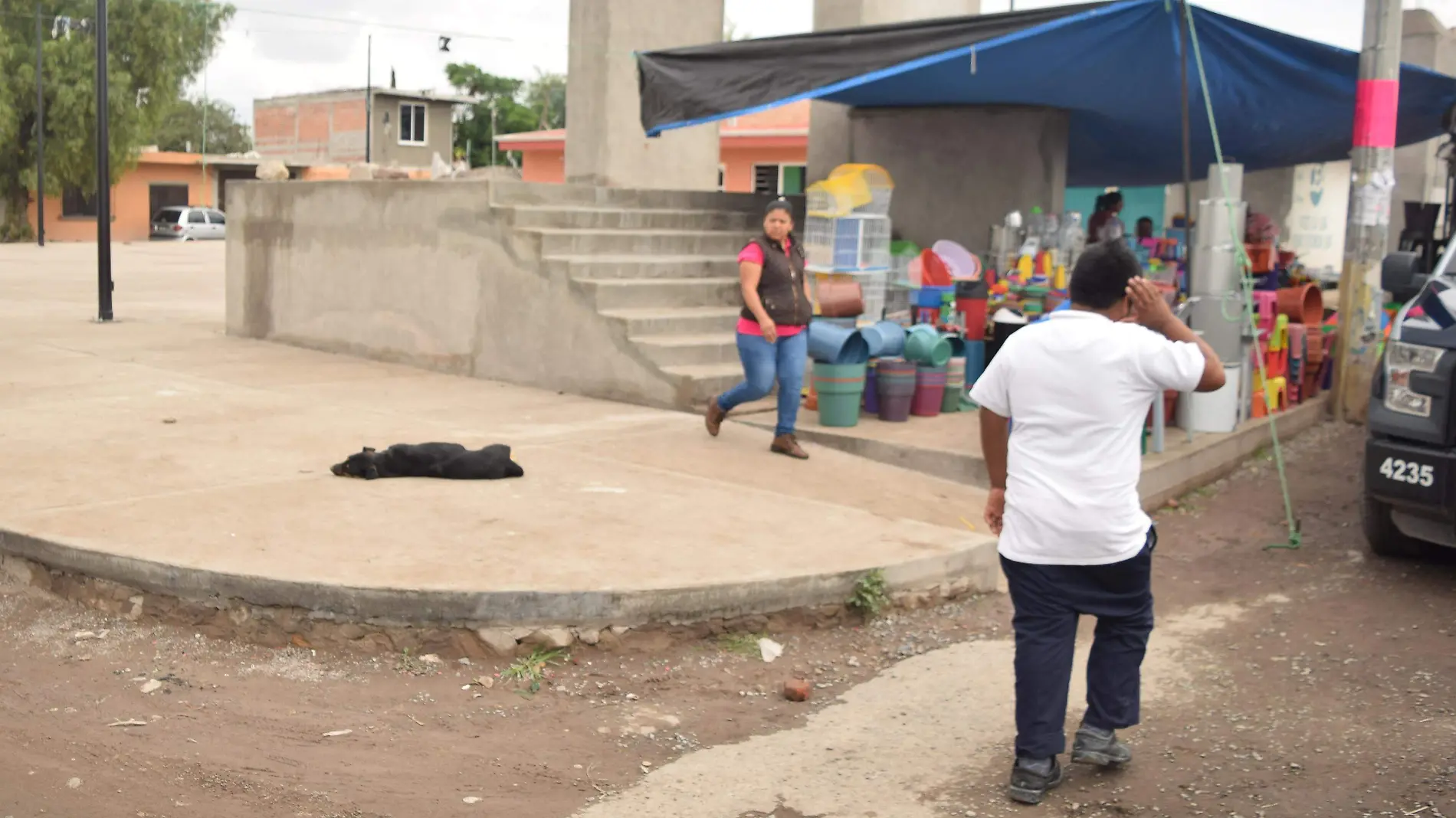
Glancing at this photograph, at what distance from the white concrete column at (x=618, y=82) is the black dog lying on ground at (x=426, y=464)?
673cm

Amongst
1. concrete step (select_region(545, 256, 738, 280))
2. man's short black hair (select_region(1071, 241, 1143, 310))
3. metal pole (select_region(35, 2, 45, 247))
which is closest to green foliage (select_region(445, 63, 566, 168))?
metal pole (select_region(35, 2, 45, 247))

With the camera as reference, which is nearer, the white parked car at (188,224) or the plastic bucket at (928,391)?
the plastic bucket at (928,391)

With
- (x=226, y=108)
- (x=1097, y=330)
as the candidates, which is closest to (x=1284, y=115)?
(x=1097, y=330)

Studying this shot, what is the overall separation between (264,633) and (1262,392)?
8240 mm

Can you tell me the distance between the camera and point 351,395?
10617mm

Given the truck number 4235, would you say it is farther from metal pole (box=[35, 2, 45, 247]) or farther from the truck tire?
metal pole (box=[35, 2, 45, 247])

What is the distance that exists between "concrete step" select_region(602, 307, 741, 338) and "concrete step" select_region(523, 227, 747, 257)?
847 mm

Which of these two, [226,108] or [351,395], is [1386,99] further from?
[226,108]

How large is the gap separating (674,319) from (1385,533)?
5433 mm

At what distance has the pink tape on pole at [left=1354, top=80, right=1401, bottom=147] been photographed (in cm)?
1087

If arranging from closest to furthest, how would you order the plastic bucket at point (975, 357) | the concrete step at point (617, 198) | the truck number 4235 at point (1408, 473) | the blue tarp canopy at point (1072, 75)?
the truck number 4235 at point (1408, 473) → the blue tarp canopy at point (1072, 75) → the plastic bucket at point (975, 357) → the concrete step at point (617, 198)

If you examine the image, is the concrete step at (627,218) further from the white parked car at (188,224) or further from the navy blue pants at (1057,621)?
the white parked car at (188,224)

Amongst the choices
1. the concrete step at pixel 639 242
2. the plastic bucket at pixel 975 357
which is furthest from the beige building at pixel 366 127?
the plastic bucket at pixel 975 357

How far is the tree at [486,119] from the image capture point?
2685 inches
